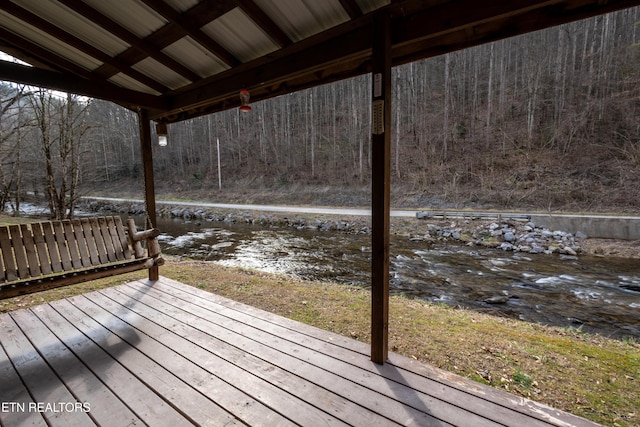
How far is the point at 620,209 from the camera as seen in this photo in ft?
30.6

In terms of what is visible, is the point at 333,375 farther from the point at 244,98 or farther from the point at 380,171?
the point at 244,98

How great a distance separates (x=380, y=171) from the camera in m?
1.94

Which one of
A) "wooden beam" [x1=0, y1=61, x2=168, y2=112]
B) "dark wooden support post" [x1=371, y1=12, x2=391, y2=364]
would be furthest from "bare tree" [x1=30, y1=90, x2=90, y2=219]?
"dark wooden support post" [x1=371, y1=12, x2=391, y2=364]

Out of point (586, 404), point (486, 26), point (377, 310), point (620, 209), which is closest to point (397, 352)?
point (377, 310)

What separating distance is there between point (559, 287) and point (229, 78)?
243 inches

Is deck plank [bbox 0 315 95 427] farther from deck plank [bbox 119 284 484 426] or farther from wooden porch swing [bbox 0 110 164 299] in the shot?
deck plank [bbox 119 284 484 426]

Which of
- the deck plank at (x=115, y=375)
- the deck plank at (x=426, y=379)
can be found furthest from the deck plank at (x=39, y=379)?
the deck plank at (x=426, y=379)

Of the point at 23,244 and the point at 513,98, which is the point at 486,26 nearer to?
the point at 23,244

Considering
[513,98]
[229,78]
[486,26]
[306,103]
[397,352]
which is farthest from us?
[306,103]

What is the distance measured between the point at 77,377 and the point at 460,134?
17.3 meters

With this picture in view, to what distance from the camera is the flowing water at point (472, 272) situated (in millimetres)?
4145

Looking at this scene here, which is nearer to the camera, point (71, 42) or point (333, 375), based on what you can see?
Result: point (333, 375)

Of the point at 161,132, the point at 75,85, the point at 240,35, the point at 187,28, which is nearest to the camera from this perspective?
the point at 187,28
